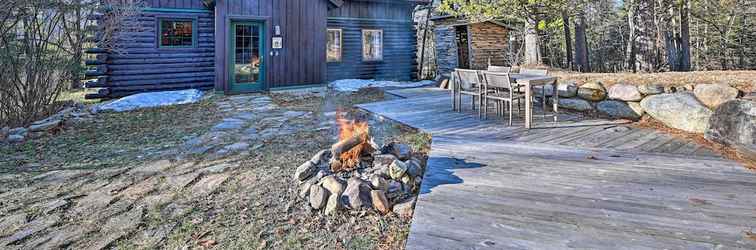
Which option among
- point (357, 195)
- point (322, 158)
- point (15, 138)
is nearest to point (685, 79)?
point (322, 158)

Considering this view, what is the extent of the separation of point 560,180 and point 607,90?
3.48 metres

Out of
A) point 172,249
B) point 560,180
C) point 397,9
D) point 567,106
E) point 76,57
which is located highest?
point 397,9

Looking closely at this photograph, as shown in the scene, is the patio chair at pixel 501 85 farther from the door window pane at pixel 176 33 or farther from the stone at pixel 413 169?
the door window pane at pixel 176 33

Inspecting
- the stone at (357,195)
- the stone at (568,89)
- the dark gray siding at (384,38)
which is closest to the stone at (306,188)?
the stone at (357,195)

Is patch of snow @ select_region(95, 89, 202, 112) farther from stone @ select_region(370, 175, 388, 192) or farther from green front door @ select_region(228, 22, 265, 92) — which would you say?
stone @ select_region(370, 175, 388, 192)

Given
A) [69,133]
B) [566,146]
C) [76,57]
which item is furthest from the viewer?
[76,57]

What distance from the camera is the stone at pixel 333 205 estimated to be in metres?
2.90

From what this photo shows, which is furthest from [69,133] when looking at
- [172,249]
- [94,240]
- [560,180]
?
[560,180]

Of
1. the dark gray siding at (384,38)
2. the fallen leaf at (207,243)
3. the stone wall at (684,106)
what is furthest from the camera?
the dark gray siding at (384,38)

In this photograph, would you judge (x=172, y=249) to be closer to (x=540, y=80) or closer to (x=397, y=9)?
(x=540, y=80)

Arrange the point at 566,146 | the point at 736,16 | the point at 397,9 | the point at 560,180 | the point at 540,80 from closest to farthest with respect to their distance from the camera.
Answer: the point at 560,180 → the point at 566,146 → the point at 540,80 → the point at 397,9 → the point at 736,16

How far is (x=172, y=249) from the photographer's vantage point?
2.47m

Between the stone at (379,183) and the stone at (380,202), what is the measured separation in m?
0.06

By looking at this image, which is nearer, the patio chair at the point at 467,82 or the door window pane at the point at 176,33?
the patio chair at the point at 467,82
